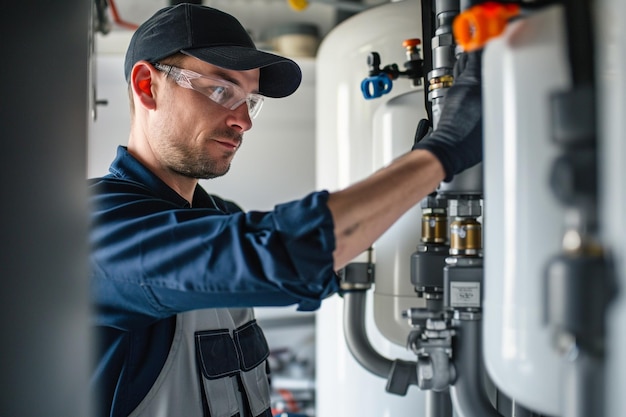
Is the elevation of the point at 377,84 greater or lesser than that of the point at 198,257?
greater

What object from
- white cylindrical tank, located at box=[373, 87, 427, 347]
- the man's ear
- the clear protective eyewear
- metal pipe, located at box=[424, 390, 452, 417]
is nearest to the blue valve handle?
white cylindrical tank, located at box=[373, 87, 427, 347]

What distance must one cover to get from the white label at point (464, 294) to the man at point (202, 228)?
14cm

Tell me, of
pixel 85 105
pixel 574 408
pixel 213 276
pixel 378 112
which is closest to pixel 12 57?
pixel 85 105

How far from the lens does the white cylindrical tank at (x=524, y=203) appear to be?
48 centimetres

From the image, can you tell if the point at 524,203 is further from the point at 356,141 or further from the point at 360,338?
the point at 356,141

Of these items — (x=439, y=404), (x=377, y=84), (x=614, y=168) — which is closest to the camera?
(x=614, y=168)

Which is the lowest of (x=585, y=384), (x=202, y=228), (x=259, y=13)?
(x=585, y=384)

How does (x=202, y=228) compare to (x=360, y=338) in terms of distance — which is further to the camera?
(x=360, y=338)

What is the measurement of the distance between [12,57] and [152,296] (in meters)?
0.39

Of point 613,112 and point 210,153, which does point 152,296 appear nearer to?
point 210,153

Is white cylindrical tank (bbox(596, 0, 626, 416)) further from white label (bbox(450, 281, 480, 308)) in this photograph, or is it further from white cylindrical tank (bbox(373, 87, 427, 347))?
white cylindrical tank (bbox(373, 87, 427, 347))

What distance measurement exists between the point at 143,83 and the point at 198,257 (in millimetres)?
472

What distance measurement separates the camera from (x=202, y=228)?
2.24 feet

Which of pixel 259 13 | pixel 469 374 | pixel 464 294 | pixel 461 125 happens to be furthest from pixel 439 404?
pixel 259 13
